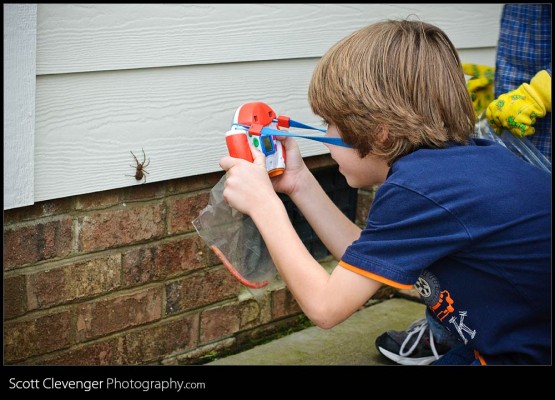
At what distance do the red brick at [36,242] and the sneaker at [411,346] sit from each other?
48.4 inches

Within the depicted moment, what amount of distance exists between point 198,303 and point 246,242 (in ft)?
1.51

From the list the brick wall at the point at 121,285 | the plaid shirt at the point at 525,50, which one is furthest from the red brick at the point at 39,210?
the plaid shirt at the point at 525,50

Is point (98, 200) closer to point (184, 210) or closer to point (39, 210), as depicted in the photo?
point (39, 210)

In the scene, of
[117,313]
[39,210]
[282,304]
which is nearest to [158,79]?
[39,210]

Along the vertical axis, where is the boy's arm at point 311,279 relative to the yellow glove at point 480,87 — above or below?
below

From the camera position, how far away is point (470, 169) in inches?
77.1

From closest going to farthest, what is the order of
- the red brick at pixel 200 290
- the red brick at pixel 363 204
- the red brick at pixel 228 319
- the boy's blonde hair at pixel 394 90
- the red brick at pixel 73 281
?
the boy's blonde hair at pixel 394 90
the red brick at pixel 73 281
the red brick at pixel 200 290
the red brick at pixel 228 319
the red brick at pixel 363 204

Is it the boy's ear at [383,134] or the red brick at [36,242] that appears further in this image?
the red brick at [36,242]

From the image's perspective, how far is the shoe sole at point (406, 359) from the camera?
2.87 metres

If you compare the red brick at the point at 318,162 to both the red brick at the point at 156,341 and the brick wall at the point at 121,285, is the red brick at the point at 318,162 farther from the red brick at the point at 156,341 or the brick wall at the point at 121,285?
the red brick at the point at 156,341

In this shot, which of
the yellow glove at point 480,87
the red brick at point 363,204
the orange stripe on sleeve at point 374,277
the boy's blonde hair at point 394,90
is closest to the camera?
the orange stripe on sleeve at point 374,277

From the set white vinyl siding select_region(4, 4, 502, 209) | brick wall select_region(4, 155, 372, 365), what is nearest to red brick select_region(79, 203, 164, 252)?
brick wall select_region(4, 155, 372, 365)

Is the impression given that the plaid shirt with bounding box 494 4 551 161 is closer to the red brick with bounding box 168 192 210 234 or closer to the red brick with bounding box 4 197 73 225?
the red brick with bounding box 168 192 210 234
